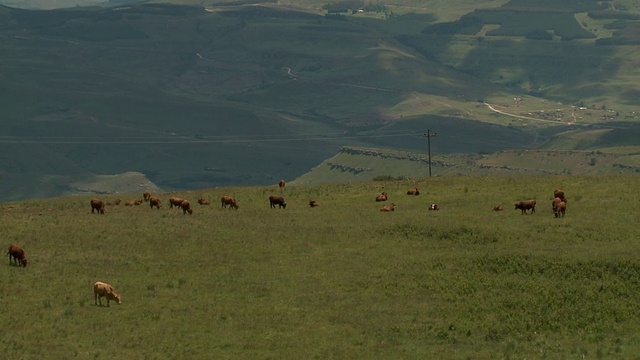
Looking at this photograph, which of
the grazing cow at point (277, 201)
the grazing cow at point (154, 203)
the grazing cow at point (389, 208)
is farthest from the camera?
the grazing cow at point (277, 201)

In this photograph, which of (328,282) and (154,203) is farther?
(154,203)

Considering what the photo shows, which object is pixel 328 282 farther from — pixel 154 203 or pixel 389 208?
pixel 154 203

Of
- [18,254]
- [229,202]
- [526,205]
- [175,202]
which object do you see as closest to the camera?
[18,254]

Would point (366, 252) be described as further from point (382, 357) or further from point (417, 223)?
point (382, 357)

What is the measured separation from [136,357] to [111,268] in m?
17.0

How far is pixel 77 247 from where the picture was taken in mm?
65688

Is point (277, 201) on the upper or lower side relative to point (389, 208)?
upper

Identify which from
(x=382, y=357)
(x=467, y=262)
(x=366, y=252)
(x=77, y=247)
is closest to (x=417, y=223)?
(x=366, y=252)

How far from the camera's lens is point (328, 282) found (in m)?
58.7

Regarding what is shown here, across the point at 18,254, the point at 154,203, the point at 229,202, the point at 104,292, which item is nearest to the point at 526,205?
the point at 229,202

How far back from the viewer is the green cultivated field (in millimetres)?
47000

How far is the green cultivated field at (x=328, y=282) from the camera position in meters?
47.0

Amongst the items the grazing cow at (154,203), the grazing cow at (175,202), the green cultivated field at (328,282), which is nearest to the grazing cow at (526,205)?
the green cultivated field at (328,282)

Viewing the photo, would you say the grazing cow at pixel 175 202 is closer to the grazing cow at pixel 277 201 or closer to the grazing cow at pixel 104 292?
the grazing cow at pixel 277 201
